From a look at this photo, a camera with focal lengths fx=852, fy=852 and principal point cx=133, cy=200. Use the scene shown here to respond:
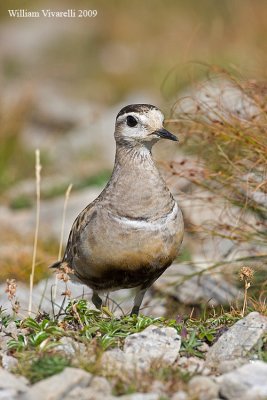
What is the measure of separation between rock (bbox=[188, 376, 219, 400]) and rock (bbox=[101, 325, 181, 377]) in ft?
0.92

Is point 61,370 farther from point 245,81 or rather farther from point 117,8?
point 117,8

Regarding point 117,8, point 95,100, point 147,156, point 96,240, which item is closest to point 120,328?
point 96,240

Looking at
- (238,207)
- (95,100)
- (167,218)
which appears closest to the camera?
(167,218)

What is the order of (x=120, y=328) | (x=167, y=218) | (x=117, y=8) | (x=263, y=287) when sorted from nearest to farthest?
1. (x=120, y=328)
2. (x=167, y=218)
3. (x=263, y=287)
4. (x=117, y=8)

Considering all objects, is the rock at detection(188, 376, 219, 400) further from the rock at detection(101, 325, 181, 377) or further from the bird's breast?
the bird's breast

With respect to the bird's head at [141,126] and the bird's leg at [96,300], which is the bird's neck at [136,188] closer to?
the bird's head at [141,126]

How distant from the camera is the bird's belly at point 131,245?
572cm

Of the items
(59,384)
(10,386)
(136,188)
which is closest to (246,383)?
(59,384)

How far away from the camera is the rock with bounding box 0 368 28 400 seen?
13.5 feet

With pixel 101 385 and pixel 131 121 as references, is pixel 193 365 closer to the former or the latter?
pixel 101 385

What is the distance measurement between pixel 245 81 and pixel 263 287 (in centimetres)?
169

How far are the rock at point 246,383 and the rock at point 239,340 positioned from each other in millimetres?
477

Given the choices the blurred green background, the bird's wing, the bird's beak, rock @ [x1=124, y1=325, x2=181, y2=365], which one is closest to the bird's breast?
the bird's wing

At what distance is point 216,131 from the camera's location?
6.96m
